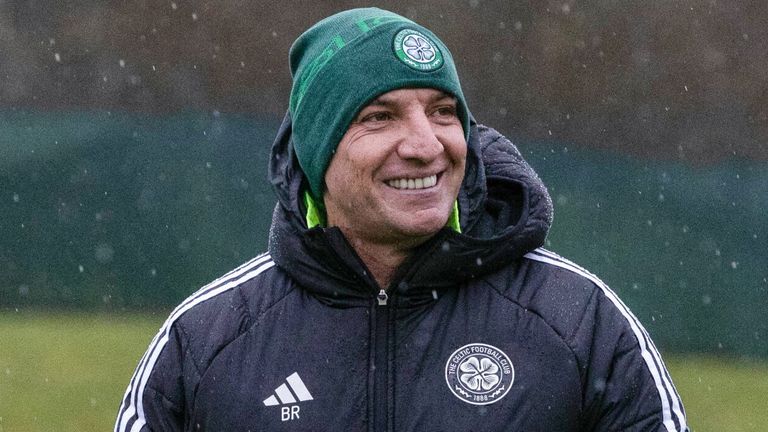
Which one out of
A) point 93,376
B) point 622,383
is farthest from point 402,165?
point 93,376

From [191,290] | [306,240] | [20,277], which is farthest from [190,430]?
[20,277]

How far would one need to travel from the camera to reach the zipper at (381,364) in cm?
238

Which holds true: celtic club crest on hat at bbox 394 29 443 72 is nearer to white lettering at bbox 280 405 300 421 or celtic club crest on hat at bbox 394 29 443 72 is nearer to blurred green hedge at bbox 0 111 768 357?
white lettering at bbox 280 405 300 421

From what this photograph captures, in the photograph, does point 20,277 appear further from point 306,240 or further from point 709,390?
point 306,240

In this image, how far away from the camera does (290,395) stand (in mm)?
2445

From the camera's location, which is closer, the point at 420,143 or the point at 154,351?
the point at 420,143

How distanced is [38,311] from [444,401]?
5.26m

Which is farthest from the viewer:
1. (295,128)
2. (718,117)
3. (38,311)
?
(38,311)

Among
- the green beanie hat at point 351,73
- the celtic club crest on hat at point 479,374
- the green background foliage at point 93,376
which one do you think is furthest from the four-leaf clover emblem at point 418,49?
the green background foliage at point 93,376

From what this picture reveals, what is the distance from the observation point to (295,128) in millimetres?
2631

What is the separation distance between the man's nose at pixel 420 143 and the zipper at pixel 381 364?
10.1 inches

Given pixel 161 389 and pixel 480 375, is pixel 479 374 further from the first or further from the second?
pixel 161 389

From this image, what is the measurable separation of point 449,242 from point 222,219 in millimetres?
4550

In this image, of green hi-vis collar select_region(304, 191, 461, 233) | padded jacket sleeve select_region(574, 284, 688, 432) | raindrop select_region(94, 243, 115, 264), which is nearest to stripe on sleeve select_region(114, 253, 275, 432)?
green hi-vis collar select_region(304, 191, 461, 233)
